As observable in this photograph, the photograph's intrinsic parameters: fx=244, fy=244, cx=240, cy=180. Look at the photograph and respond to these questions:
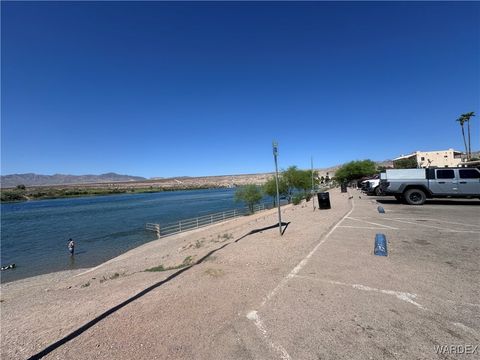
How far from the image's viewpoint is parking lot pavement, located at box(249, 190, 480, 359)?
2.79 m

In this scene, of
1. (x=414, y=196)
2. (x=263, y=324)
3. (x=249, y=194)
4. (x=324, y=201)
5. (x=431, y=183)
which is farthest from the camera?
(x=249, y=194)

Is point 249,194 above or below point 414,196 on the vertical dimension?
below

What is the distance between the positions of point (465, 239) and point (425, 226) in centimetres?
188

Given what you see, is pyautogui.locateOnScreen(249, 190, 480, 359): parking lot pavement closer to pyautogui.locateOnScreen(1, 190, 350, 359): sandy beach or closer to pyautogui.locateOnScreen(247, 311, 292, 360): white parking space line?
pyautogui.locateOnScreen(247, 311, 292, 360): white parking space line

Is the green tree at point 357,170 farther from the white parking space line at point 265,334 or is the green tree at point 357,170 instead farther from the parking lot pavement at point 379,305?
the white parking space line at point 265,334

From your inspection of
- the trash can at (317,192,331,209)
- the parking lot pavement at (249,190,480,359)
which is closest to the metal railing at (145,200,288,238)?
the trash can at (317,192,331,209)

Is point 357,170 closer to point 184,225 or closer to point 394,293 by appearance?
point 184,225

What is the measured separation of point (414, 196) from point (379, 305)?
14460 millimetres

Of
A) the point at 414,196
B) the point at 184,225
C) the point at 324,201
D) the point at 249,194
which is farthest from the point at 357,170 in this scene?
the point at 324,201

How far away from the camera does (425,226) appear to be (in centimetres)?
902

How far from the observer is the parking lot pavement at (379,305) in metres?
2.79

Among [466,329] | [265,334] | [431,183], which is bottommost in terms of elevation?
[466,329]

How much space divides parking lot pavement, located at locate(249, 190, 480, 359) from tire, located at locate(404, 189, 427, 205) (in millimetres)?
9119

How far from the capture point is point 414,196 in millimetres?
15156
